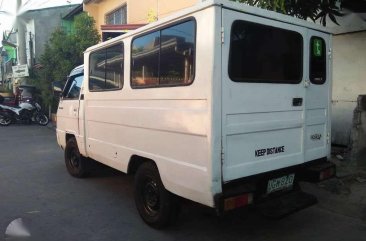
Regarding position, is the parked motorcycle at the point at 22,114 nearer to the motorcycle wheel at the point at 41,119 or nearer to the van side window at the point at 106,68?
the motorcycle wheel at the point at 41,119

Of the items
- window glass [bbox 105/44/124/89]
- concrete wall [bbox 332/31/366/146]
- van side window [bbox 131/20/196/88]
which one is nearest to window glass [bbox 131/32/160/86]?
van side window [bbox 131/20/196/88]

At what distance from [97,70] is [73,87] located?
1.18 meters

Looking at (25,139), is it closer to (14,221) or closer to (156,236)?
(14,221)

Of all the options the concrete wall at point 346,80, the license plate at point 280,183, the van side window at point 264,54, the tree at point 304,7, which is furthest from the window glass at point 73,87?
the concrete wall at point 346,80

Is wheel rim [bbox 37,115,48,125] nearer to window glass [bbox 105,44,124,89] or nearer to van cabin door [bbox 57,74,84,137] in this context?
van cabin door [bbox 57,74,84,137]

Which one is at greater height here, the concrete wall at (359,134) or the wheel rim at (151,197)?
the concrete wall at (359,134)

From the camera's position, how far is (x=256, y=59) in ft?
13.3

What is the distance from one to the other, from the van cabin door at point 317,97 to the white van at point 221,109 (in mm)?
12

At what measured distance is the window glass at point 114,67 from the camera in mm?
5136

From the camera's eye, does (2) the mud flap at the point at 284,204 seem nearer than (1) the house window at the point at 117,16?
Yes

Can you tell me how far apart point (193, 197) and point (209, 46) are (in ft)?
4.59

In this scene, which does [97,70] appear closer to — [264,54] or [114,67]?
[114,67]

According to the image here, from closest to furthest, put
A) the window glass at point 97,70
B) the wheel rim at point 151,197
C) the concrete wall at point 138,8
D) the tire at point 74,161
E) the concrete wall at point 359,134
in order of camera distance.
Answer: the wheel rim at point 151,197, the window glass at point 97,70, the concrete wall at point 359,134, the tire at point 74,161, the concrete wall at point 138,8

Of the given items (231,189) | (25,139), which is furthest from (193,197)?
(25,139)
